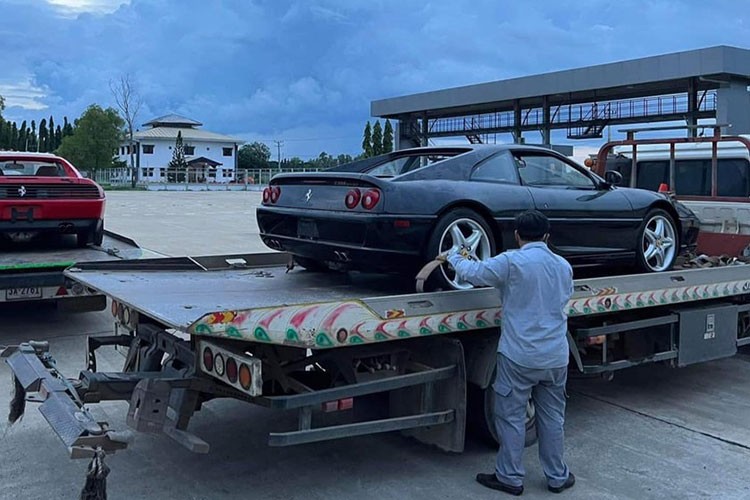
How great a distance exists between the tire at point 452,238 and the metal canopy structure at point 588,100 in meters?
24.3

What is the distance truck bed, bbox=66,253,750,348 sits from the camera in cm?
414

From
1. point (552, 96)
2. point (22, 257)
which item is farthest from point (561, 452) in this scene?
point (552, 96)

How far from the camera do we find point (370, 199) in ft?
16.8

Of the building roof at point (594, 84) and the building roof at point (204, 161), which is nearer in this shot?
the building roof at point (594, 84)

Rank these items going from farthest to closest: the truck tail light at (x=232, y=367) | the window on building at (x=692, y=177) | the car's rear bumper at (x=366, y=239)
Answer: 1. the window on building at (x=692, y=177)
2. the car's rear bumper at (x=366, y=239)
3. the truck tail light at (x=232, y=367)

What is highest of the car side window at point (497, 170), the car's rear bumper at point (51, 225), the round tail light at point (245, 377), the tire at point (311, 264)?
the car side window at point (497, 170)

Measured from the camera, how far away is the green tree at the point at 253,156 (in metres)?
109

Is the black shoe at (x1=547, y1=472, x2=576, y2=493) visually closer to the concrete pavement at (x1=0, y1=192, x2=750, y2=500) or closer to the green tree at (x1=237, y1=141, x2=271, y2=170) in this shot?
the concrete pavement at (x1=0, y1=192, x2=750, y2=500)

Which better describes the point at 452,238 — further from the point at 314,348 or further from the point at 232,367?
the point at 232,367

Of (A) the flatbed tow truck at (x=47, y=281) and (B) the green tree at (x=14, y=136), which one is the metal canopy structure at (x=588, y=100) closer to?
(A) the flatbed tow truck at (x=47, y=281)

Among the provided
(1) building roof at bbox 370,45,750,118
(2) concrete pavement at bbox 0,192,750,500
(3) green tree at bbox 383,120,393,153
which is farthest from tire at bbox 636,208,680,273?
(3) green tree at bbox 383,120,393,153

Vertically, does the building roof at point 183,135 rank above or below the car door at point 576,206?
above

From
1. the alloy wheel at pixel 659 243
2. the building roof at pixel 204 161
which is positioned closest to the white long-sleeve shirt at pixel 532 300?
the alloy wheel at pixel 659 243

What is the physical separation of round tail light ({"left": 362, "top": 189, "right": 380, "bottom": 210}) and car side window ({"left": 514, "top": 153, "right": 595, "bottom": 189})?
148 cm
